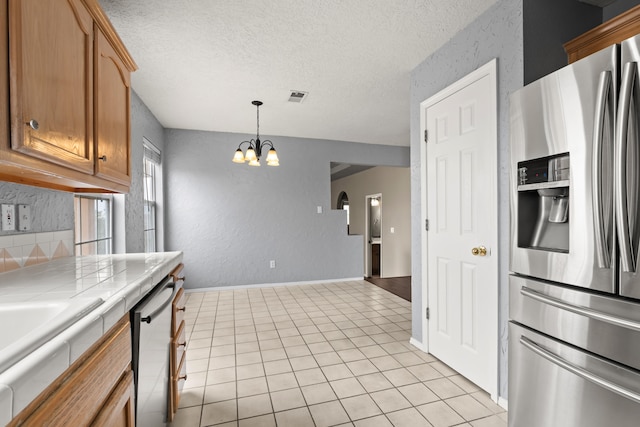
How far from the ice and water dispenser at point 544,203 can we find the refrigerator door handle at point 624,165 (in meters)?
0.20

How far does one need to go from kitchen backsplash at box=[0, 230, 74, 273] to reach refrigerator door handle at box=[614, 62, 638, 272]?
2470mm

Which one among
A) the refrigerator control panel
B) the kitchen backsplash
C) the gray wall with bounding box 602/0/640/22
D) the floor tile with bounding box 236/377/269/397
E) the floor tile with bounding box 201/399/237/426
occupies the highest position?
the gray wall with bounding box 602/0/640/22

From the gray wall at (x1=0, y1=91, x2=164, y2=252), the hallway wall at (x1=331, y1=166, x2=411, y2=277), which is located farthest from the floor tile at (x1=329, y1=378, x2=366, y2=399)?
the hallway wall at (x1=331, y1=166, x2=411, y2=277)

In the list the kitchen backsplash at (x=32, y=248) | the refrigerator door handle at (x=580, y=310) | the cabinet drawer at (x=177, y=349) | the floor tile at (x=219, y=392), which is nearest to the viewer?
the refrigerator door handle at (x=580, y=310)

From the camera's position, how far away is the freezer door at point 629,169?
3.45ft

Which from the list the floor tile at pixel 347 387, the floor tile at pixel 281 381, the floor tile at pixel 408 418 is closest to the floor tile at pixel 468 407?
the floor tile at pixel 408 418

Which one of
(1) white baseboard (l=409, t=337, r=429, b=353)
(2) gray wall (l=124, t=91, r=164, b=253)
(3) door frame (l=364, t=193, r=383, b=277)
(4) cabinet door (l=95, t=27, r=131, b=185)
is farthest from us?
(3) door frame (l=364, t=193, r=383, b=277)

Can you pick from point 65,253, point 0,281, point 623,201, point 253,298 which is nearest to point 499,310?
point 623,201

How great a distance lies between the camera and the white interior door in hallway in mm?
1912

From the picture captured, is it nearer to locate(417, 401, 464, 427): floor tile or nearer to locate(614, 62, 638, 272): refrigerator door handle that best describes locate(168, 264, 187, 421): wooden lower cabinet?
locate(417, 401, 464, 427): floor tile

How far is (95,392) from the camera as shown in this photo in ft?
2.61

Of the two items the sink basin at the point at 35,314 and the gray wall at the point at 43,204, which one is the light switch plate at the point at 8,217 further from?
the sink basin at the point at 35,314

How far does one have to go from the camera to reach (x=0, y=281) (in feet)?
4.02

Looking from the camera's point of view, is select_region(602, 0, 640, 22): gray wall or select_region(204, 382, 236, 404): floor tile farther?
select_region(204, 382, 236, 404): floor tile
